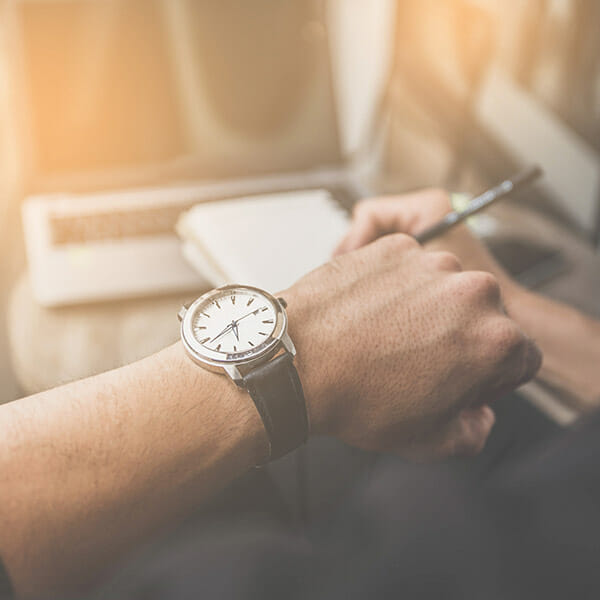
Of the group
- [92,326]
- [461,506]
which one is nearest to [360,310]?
[461,506]

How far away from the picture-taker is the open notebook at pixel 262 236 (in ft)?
2.44

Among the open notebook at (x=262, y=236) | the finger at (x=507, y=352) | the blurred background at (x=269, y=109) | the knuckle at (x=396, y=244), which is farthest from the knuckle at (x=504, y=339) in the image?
the blurred background at (x=269, y=109)

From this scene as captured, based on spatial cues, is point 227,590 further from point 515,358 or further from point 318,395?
point 515,358

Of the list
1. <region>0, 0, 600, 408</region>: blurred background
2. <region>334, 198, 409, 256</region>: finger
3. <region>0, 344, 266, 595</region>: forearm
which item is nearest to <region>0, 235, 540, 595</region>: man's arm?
<region>0, 344, 266, 595</region>: forearm

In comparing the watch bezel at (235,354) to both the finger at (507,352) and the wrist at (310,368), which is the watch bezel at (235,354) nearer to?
the wrist at (310,368)

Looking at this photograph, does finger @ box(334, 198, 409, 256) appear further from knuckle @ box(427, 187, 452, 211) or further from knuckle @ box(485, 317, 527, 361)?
knuckle @ box(485, 317, 527, 361)

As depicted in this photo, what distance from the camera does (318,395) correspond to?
534mm

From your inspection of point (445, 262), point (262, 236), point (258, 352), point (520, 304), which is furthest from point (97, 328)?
point (520, 304)

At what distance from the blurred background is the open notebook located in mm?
90

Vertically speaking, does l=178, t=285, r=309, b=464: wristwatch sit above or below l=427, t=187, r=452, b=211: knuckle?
below

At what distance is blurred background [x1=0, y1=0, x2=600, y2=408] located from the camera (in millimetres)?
1009

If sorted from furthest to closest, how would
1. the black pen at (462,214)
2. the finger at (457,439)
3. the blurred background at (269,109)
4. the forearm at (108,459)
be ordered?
the blurred background at (269,109) → the black pen at (462,214) → the finger at (457,439) → the forearm at (108,459)

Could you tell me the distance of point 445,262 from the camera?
61 cm

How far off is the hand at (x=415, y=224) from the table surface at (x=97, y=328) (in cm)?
17
